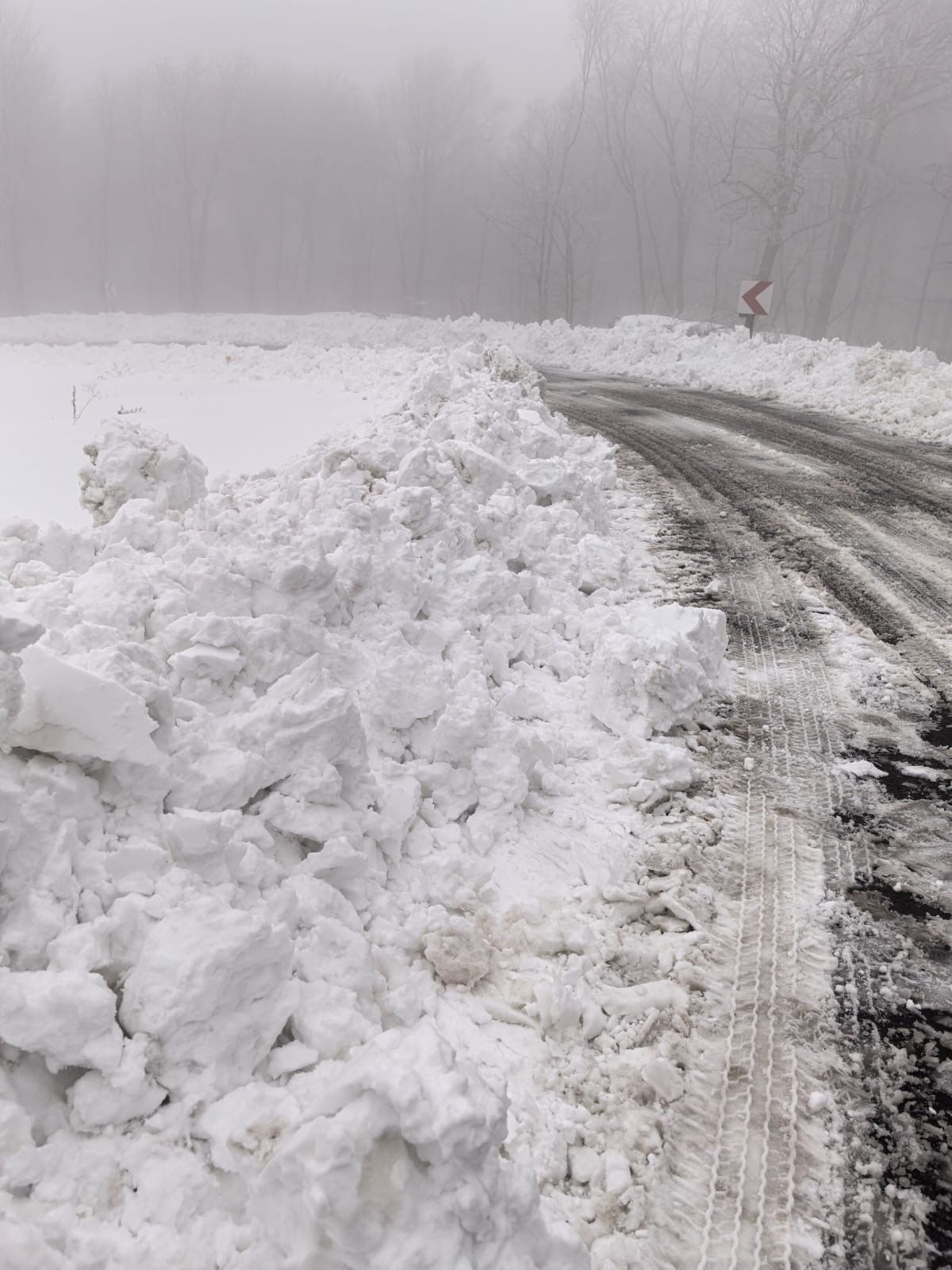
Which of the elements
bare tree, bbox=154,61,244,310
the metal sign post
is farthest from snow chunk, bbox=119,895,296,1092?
bare tree, bbox=154,61,244,310

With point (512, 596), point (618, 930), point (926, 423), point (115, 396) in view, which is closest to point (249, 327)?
point (115, 396)

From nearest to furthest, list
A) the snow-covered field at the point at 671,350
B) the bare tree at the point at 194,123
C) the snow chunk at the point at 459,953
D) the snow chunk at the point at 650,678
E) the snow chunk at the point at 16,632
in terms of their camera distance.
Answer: the snow chunk at the point at 16,632 → the snow chunk at the point at 459,953 → the snow chunk at the point at 650,678 → the snow-covered field at the point at 671,350 → the bare tree at the point at 194,123

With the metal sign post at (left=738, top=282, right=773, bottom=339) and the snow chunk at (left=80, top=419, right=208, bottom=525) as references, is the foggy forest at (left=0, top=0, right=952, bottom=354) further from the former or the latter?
the snow chunk at (left=80, top=419, right=208, bottom=525)

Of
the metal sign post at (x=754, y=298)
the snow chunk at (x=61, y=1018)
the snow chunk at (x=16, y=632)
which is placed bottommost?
the snow chunk at (x=61, y=1018)

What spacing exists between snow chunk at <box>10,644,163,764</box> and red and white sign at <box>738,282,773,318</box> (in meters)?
19.6

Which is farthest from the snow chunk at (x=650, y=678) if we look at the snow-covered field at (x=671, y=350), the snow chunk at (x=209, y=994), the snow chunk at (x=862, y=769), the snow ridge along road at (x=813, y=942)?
the snow-covered field at (x=671, y=350)

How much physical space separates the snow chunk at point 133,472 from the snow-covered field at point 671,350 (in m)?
10.2

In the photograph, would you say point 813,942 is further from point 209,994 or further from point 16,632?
point 16,632

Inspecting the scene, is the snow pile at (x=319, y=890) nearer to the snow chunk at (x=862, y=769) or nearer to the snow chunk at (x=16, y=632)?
the snow chunk at (x=16, y=632)

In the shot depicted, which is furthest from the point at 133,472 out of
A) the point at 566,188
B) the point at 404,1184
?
the point at 566,188

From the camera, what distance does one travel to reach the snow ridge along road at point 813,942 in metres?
2.04

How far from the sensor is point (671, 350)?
21375 millimetres

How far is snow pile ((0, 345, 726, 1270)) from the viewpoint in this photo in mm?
1688

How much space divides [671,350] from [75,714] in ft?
71.1
